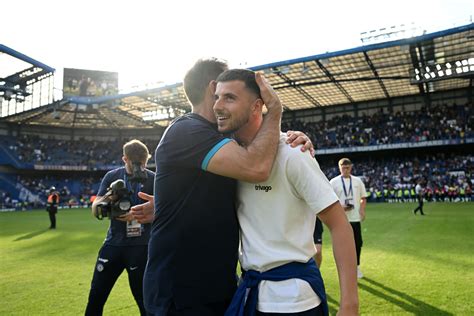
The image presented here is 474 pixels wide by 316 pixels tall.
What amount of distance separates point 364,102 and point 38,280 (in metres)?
43.0

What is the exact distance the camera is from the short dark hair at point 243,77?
2.27 meters

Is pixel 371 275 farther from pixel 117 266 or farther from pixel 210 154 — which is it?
pixel 210 154

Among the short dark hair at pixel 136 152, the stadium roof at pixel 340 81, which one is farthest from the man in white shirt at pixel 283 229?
the stadium roof at pixel 340 81

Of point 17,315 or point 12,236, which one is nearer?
point 17,315

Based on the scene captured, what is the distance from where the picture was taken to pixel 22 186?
157 ft

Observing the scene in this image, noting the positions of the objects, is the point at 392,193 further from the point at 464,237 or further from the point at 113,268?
the point at 113,268

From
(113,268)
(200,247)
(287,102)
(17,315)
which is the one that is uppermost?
(287,102)

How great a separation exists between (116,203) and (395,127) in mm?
42455

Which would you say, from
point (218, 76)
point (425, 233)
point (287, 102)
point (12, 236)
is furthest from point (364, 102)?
point (218, 76)

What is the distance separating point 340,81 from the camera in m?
35.5

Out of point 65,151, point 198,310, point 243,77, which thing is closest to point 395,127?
point 65,151

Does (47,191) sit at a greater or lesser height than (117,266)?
greater

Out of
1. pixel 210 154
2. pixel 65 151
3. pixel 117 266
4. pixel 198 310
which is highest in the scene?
pixel 65 151

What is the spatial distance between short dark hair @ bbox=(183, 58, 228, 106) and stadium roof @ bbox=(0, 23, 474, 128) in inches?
861
